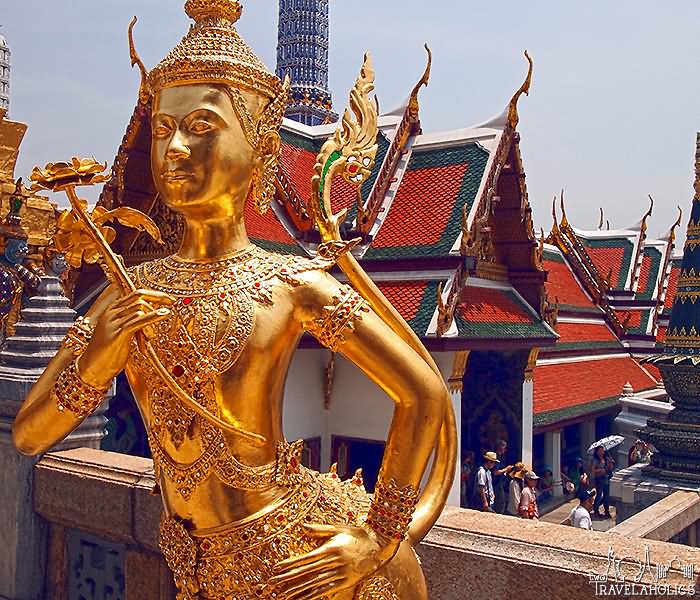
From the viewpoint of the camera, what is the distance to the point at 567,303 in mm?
16234

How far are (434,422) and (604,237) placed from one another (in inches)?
839

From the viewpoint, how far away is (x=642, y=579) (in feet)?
8.47

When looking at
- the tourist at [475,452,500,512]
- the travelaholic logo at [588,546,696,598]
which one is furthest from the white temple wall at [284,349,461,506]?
the travelaholic logo at [588,546,696,598]

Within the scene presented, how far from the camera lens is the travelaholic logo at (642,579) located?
2.52m

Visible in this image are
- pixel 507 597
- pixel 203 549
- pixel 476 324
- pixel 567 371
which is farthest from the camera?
pixel 567 371

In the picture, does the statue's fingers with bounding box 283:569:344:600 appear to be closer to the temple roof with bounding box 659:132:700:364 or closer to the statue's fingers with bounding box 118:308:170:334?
the statue's fingers with bounding box 118:308:170:334

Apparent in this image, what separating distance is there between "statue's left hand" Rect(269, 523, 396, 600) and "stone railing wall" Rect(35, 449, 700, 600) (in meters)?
1.12

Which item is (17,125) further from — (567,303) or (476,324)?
(567,303)

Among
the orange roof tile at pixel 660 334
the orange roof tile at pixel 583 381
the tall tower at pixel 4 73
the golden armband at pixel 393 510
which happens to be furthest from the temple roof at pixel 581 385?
the tall tower at pixel 4 73

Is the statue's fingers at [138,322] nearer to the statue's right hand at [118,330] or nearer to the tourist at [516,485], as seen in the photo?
the statue's right hand at [118,330]

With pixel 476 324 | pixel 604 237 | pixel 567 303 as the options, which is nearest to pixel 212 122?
pixel 476 324

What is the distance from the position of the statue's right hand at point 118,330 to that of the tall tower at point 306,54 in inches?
1819

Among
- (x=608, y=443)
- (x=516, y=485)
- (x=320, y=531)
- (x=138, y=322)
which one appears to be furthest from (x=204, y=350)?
(x=608, y=443)

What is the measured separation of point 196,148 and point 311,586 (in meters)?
1.24
